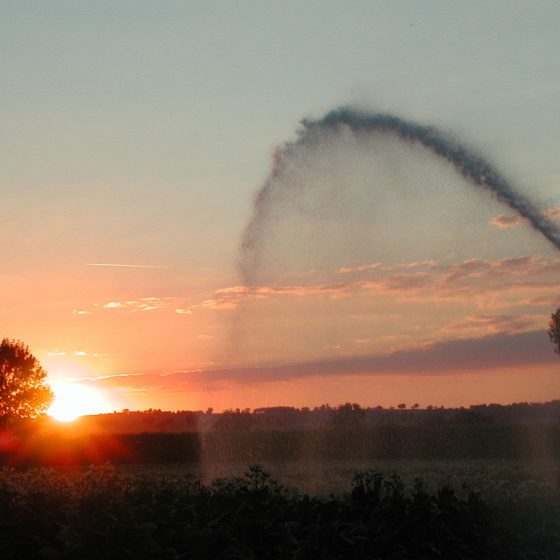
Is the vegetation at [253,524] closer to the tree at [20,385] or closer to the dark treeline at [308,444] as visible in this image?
the dark treeline at [308,444]

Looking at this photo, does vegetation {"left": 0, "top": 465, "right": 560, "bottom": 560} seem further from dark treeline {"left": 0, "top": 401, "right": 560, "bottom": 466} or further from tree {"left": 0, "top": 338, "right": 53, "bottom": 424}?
tree {"left": 0, "top": 338, "right": 53, "bottom": 424}

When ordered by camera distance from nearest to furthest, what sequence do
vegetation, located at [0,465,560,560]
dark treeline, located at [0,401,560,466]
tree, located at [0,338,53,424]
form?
vegetation, located at [0,465,560,560], dark treeline, located at [0,401,560,466], tree, located at [0,338,53,424]

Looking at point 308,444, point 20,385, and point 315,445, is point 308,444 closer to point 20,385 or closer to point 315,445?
point 315,445

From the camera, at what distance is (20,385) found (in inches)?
3199

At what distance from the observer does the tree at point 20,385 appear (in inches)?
3127

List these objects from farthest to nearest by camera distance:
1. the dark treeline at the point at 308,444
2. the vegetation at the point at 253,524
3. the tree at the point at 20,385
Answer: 1. the tree at the point at 20,385
2. the dark treeline at the point at 308,444
3. the vegetation at the point at 253,524

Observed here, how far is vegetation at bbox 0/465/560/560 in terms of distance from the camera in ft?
35.0

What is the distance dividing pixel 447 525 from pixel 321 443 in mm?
47432

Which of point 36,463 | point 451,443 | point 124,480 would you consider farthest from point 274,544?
point 451,443

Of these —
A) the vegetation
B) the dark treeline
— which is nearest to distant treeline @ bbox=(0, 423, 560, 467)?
the dark treeline

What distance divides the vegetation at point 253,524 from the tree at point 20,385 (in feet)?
222

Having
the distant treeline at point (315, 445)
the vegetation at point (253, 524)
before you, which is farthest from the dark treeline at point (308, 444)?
the vegetation at point (253, 524)

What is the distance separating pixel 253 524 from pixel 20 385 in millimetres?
72946

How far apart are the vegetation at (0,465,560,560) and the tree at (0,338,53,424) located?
67705 millimetres
